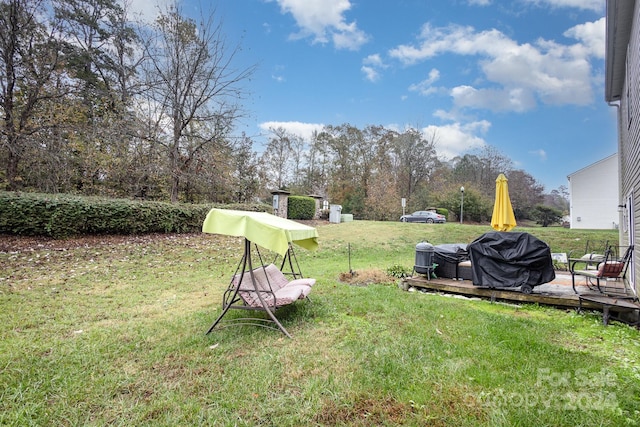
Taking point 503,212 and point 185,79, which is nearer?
point 503,212

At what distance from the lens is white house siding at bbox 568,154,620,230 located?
65.1 ft

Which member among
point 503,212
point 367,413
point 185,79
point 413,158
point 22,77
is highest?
point 413,158

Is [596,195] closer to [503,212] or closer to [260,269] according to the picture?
[503,212]

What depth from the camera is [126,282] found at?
18.9 ft

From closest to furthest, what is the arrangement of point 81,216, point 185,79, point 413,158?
point 81,216 → point 185,79 → point 413,158

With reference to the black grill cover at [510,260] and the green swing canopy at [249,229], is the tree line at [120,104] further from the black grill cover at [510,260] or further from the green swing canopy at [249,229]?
the black grill cover at [510,260]

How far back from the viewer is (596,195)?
20.4 metres

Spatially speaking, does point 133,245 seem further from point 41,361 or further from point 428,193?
point 428,193

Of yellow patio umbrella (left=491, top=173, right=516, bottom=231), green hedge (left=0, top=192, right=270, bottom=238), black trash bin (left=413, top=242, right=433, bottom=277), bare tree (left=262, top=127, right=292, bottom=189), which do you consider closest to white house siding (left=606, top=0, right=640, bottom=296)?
yellow patio umbrella (left=491, top=173, right=516, bottom=231)

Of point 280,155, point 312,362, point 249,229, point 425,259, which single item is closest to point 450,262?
point 425,259

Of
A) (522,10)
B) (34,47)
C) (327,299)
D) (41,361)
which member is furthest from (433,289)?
(34,47)

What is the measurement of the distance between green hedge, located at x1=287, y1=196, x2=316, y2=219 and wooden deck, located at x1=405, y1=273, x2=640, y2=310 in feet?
40.4

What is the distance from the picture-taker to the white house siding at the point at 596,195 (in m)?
19.8

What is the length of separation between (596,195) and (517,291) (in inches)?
869
